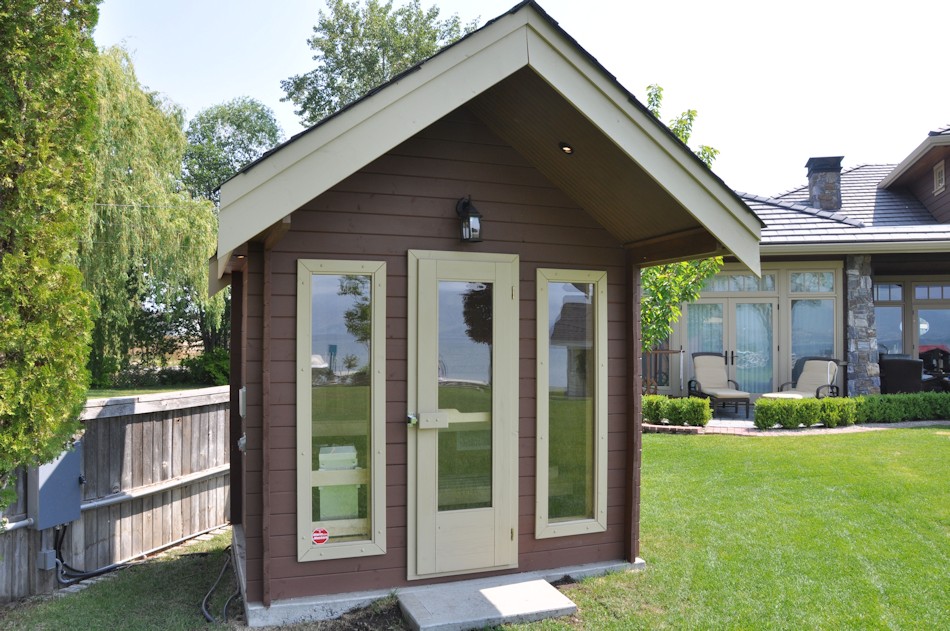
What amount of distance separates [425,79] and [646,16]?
6422 millimetres

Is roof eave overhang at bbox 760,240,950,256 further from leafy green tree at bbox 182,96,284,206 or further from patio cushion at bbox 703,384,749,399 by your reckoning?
leafy green tree at bbox 182,96,284,206

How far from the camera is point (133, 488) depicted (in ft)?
16.8

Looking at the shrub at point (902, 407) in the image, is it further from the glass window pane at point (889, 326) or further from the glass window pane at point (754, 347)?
the glass window pane at point (889, 326)

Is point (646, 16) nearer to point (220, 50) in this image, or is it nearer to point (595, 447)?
point (595, 447)

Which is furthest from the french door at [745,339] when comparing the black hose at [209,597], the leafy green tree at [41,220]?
the leafy green tree at [41,220]

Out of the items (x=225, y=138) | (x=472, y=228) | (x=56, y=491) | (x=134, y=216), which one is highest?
(x=225, y=138)

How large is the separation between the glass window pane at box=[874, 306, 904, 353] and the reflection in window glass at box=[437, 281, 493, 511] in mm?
11031

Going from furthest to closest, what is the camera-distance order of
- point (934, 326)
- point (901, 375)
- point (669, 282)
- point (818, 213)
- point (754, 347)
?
point (934, 326) < point (818, 213) < point (754, 347) < point (901, 375) < point (669, 282)

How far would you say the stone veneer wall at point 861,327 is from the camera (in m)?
10.9

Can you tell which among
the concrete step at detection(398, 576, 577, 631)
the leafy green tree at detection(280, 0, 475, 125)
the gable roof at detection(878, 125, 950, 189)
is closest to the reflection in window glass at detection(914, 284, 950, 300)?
the gable roof at detection(878, 125, 950, 189)

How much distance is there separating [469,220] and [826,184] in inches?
458

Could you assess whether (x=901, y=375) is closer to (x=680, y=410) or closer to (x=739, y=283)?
(x=739, y=283)

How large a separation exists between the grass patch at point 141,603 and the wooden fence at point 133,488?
233 millimetres

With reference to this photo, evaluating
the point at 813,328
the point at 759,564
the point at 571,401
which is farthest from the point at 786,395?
the point at 571,401
